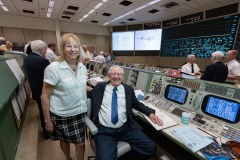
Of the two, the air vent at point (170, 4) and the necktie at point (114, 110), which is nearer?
the necktie at point (114, 110)

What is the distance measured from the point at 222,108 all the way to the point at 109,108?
3.36 ft

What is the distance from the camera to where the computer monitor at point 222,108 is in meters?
1.12

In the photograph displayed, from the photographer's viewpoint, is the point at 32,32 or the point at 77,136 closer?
the point at 77,136

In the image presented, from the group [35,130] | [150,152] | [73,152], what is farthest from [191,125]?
[35,130]

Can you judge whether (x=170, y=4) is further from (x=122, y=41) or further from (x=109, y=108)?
(x=109, y=108)

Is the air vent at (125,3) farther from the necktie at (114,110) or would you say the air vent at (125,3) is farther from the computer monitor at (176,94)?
the necktie at (114,110)

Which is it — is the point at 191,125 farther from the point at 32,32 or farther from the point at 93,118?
the point at 32,32

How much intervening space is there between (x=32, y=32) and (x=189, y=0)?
798 centimetres

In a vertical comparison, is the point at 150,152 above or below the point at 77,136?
below

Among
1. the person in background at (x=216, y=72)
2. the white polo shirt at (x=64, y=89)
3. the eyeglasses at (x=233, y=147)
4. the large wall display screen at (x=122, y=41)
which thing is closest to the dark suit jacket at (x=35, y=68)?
the white polo shirt at (x=64, y=89)

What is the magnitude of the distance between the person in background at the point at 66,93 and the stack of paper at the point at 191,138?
2.88 feet

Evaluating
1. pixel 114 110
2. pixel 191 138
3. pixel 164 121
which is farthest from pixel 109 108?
pixel 191 138

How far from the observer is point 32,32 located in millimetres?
7719

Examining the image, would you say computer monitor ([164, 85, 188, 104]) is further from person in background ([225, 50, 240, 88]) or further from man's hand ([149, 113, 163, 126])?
person in background ([225, 50, 240, 88])
